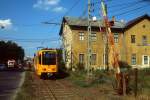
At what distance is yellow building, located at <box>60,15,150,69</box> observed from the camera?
158 ft

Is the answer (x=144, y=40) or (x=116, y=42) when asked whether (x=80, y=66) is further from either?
(x=144, y=40)

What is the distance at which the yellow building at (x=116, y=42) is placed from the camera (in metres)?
48.1

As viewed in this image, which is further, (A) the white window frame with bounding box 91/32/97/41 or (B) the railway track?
(A) the white window frame with bounding box 91/32/97/41

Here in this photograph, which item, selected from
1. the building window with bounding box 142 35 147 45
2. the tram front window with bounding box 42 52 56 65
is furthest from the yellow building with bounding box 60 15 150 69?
the tram front window with bounding box 42 52 56 65

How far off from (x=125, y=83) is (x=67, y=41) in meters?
34.2

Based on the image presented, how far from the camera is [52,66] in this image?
34.6 metres

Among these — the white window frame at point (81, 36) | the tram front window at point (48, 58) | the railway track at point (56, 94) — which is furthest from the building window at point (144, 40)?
the railway track at point (56, 94)

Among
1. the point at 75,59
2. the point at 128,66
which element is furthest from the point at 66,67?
the point at 128,66

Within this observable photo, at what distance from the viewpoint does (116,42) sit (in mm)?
50344

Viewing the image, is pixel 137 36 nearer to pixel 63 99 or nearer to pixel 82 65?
pixel 82 65

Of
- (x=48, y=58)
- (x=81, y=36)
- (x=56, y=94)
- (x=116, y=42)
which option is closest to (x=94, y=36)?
(x=81, y=36)

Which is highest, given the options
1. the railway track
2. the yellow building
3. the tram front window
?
the yellow building

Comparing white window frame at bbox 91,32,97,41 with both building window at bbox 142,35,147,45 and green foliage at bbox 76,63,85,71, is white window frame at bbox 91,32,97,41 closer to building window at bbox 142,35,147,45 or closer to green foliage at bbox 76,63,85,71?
green foliage at bbox 76,63,85,71

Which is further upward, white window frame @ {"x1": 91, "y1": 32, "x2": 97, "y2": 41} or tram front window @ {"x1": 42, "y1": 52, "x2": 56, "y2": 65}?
white window frame @ {"x1": 91, "y1": 32, "x2": 97, "y2": 41}
